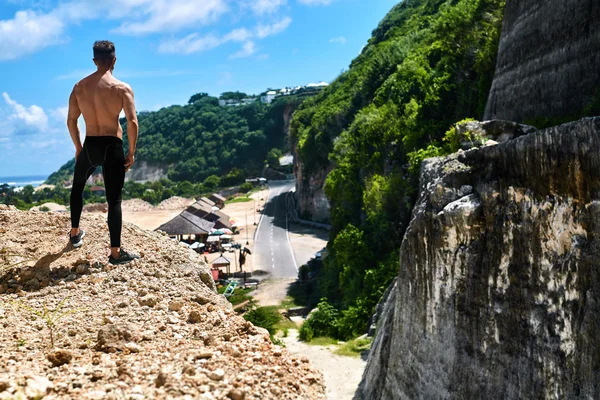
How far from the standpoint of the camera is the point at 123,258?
22.1ft

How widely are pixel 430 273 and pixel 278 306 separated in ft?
62.6

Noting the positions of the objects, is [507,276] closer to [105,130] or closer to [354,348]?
[105,130]

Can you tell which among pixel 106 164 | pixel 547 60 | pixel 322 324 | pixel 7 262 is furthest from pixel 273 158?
pixel 7 262

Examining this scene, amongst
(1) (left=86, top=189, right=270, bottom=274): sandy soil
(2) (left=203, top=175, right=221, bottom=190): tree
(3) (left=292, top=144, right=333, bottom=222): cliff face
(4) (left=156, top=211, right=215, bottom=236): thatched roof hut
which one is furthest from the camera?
(2) (left=203, top=175, right=221, bottom=190): tree

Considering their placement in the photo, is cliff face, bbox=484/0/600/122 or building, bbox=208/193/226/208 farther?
building, bbox=208/193/226/208

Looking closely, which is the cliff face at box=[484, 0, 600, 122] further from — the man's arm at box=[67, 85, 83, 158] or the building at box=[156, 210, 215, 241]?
the building at box=[156, 210, 215, 241]

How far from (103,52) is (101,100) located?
1.98ft

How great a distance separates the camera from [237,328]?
550 centimetres

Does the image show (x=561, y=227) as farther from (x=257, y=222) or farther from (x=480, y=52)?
(x=257, y=222)

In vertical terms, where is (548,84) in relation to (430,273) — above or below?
above

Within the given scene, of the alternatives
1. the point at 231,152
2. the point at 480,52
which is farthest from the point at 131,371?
the point at 231,152

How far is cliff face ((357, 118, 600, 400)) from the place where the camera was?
789 cm

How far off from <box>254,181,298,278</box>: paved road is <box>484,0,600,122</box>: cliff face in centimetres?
2210

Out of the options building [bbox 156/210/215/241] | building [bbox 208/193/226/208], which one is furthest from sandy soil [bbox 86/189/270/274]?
building [bbox 156/210/215/241]
